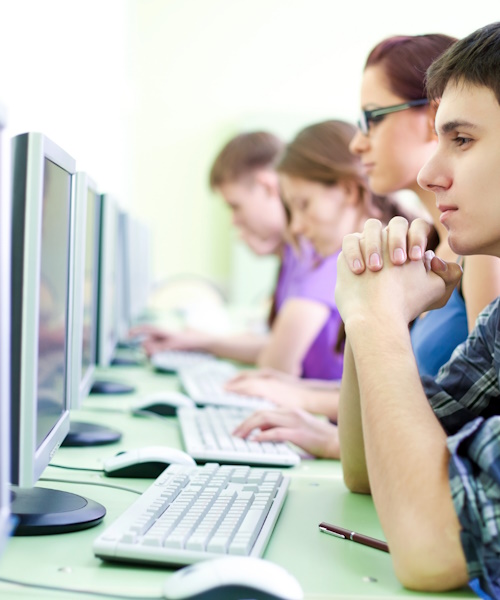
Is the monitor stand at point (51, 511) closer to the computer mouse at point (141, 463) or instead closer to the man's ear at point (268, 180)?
the computer mouse at point (141, 463)

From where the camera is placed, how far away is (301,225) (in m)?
2.25

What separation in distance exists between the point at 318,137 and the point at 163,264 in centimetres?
359

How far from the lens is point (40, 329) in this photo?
0.79 metres

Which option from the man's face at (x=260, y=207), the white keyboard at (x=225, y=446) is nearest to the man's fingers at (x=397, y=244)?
the white keyboard at (x=225, y=446)

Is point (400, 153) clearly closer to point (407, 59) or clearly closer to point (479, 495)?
point (407, 59)

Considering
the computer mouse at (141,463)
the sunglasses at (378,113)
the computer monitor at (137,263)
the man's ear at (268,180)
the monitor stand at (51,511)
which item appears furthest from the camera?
the man's ear at (268,180)

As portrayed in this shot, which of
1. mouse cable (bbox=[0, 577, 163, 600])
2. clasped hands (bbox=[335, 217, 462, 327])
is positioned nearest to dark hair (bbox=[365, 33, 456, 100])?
clasped hands (bbox=[335, 217, 462, 327])

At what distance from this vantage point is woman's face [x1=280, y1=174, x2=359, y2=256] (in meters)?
2.13

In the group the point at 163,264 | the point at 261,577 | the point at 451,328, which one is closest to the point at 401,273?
the point at 451,328

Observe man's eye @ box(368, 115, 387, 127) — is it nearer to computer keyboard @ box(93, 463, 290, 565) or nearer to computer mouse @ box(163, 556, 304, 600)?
computer keyboard @ box(93, 463, 290, 565)

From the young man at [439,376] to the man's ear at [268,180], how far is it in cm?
182

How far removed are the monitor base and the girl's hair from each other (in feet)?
2.41

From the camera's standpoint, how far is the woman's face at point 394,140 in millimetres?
1418

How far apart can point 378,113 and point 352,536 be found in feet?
2.74
